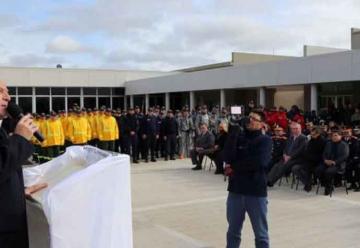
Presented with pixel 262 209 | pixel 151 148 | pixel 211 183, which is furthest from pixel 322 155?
pixel 151 148

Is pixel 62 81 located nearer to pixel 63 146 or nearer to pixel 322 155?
pixel 63 146

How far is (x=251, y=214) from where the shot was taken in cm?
493

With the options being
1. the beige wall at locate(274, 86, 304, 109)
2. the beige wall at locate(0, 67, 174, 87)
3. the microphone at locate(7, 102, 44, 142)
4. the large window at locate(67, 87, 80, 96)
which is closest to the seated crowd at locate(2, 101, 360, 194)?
the microphone at locate(7, 102, 44, 142)

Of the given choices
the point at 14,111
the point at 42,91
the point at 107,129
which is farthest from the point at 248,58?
the point at 14,111

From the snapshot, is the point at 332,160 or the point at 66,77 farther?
the point at 66,77

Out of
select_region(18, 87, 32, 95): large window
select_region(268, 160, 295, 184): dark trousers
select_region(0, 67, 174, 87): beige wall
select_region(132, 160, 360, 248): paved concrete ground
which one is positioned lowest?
select_region(132, 160, 360, 248): paved concrete ground

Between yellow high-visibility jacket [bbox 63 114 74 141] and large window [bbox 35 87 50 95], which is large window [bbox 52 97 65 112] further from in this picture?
yellow high-visibility jacket [bbox 63 114 74 141]

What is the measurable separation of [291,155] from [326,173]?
3.77ft

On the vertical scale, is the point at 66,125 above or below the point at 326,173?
above

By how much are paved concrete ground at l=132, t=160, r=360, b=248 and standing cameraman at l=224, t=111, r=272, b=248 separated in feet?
4.29

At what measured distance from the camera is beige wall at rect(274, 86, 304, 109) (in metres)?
32.2

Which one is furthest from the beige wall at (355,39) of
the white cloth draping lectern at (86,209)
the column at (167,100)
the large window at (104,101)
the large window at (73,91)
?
the white cloth draping lectern at (86,209)

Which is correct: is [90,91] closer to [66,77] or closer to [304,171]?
[66,77]

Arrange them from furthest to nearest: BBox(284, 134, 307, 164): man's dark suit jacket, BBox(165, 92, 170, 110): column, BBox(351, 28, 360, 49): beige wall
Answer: BBox(165, 92, 170, 110): column
BBox(351, 28, 360, 49): beige wall
BBox(284, 134, 307, 164): man's dark suit jacket
